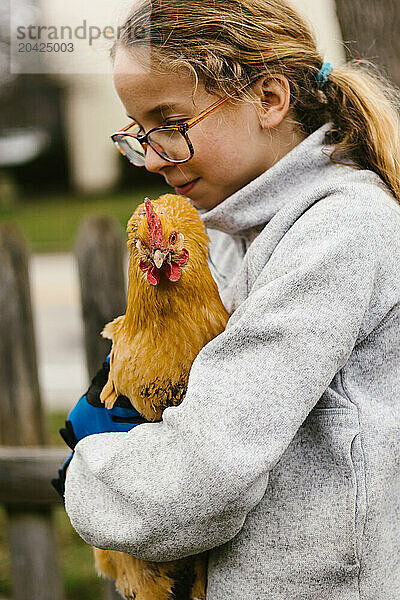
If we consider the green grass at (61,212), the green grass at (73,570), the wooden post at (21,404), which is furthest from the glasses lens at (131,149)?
the green grass at (61,212)

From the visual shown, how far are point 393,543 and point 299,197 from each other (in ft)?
2.19

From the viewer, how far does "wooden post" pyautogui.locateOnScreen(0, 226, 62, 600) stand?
2.53 m

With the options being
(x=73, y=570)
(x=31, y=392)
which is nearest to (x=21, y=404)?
(x=31, y=392)

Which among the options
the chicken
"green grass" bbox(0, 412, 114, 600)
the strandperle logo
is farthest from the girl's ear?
"green grass" bbox(0, 412, 114, 600)

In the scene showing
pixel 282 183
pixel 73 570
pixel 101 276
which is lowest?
pixel 73 570

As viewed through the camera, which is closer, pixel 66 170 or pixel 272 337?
pixel 272 337

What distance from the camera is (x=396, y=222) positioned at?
125 centimetres

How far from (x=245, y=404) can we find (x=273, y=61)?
0.70m

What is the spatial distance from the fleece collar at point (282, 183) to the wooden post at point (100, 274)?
43.1 inches

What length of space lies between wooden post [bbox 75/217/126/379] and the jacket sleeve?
4.22ft

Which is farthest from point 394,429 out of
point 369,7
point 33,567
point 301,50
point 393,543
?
point 33,567

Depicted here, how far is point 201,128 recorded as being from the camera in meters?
1.36

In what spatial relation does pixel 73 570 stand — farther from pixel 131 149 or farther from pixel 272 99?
pixel 272 99

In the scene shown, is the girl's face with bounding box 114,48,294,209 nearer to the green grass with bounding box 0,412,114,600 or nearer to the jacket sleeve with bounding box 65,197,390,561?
the jacket sleeve with bounding box 65,197,390,561
